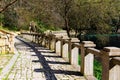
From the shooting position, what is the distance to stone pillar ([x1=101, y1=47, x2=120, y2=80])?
677 cm

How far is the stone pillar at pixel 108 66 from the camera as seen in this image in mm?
6770

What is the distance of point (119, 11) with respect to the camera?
43719mm

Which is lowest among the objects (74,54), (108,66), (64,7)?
(74,54)

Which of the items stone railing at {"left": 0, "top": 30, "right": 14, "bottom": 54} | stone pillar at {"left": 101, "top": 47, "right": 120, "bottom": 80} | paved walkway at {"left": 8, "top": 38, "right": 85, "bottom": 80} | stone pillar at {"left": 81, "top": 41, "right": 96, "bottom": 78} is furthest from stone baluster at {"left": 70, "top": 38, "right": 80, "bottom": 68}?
stone railing at {"left": 0, "top": 30, "right": 14, "bottom": 54}

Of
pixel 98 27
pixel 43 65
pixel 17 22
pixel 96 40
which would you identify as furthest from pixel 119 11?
pixel 43 65

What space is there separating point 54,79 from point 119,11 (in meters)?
35.9

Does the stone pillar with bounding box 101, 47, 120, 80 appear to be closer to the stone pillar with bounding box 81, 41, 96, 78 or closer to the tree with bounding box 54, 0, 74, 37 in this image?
the stone pillar with bounding box 81, 41, 96, 78

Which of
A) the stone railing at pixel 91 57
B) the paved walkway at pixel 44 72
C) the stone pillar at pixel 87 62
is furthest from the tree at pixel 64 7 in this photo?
the stone pillar at pixel 87 62

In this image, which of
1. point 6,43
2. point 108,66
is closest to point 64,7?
point 6,43

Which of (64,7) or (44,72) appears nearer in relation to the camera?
(44,72)

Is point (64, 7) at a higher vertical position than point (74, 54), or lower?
higher

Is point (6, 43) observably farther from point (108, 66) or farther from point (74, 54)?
point (108, 66)

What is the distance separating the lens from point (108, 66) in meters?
6.95

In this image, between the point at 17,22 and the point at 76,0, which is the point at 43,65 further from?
the point at 17,22
